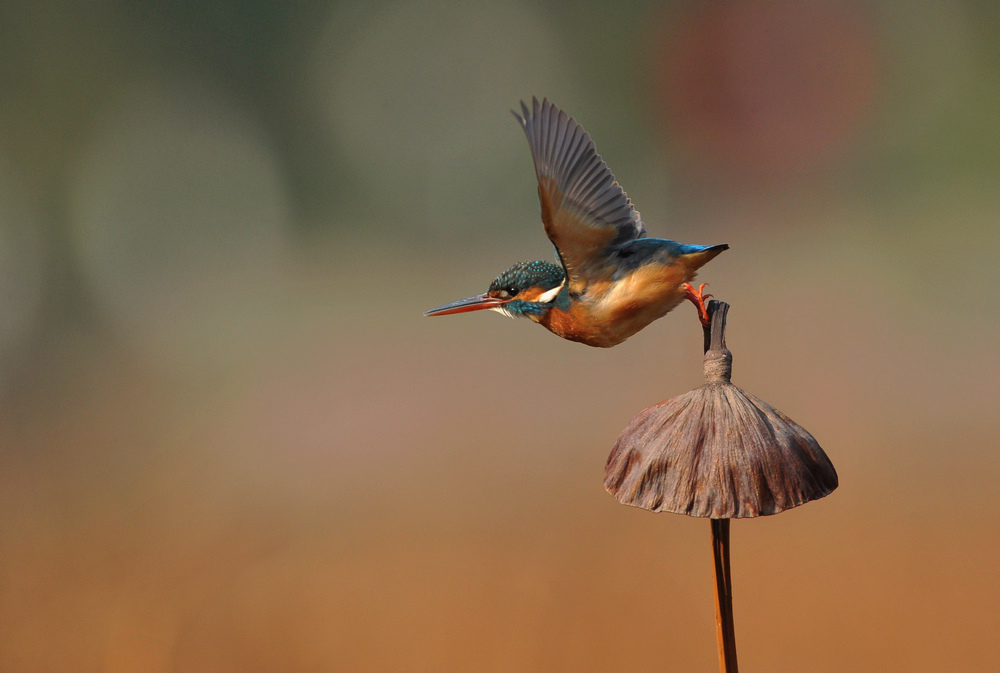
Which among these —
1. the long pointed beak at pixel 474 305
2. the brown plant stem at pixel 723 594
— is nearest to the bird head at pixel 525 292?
the long pointed beak at pixel 474 305

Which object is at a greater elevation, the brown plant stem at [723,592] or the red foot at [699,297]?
the red foot at [699,297]

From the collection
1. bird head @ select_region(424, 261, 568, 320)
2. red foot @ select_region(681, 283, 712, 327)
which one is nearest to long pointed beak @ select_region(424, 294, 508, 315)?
bird head @ select_region(424, 261, 568, 320)

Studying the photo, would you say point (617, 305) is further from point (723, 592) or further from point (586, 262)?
point (723, 592)

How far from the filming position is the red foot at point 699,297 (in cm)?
48

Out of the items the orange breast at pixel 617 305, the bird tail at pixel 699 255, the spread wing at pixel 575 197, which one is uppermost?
the spread wing at pixel 575 197

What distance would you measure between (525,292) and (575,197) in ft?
0.25

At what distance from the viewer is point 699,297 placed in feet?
1.59

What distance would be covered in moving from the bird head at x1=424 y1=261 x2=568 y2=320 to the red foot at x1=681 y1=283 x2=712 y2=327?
0.29 feet

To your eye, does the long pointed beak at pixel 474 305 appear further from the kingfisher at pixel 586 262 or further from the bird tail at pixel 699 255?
the bird tail at pixel 699 255

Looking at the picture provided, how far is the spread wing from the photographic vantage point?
1.50 feet

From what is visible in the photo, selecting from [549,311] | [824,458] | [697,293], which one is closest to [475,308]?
[549,311]

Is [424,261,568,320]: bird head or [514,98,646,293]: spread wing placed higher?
[514,98,646,293]: spread wing

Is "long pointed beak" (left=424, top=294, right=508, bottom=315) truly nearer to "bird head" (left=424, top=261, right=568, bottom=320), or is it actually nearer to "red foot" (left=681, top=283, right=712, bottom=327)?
"bird head" (left=424, top=261, right=568, bottom=320)

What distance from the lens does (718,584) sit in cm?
46
